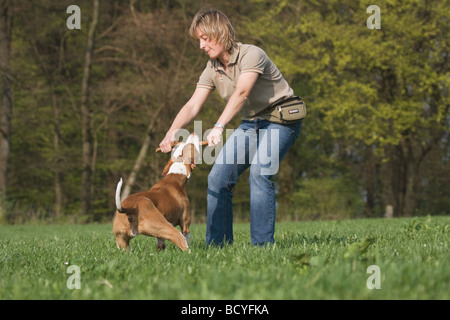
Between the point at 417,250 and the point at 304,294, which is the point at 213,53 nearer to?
the point at 417,250

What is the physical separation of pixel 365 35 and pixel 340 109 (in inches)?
128

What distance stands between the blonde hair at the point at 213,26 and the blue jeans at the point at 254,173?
0.92 meters

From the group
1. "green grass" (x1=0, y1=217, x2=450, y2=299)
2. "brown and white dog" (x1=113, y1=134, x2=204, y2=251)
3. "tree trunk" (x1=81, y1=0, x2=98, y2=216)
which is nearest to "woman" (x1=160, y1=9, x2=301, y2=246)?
"brown and white dog" (x1=113, y1=134, x2=204, y2=251)

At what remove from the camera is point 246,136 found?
555cm

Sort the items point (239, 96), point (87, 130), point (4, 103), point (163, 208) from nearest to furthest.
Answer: point (239, 96) < point (163, 208) < point (4, 103) < point (87, 130)

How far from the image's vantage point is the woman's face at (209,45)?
5070 millimetres

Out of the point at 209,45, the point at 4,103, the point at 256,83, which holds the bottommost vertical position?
the point at 256,83

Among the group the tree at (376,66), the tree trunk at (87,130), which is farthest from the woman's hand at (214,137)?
→ the tree trunk at (87,130)

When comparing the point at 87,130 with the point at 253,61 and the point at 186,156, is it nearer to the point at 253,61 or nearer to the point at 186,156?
the point at 186,156

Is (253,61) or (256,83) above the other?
(253,61)

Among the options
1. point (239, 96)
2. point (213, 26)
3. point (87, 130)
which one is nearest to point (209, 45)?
point (213, 26)

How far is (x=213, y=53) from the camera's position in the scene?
17.1 feet

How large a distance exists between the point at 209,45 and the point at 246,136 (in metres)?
0.98

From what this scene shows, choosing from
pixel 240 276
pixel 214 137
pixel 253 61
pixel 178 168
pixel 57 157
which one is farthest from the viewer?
pixel 57 157
